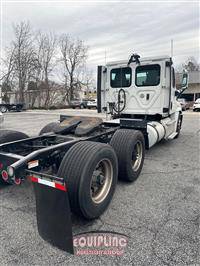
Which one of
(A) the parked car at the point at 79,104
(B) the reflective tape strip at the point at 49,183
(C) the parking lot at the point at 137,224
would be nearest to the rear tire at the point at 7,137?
(C) the parking lot at the point at 137,224

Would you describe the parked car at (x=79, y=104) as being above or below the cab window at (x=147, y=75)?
above

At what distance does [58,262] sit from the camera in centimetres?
199

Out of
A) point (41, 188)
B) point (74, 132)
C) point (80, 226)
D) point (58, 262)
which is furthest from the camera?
point (74, 132)

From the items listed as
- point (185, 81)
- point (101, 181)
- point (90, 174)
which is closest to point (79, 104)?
point (185, 81)

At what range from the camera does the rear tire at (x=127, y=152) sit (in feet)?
11.9

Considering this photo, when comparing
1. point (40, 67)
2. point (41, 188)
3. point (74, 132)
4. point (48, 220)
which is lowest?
point (48, 220)

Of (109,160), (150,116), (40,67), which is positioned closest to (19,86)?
(40,67)

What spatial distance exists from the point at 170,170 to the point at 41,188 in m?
3.25

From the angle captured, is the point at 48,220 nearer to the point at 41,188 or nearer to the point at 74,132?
the point at 41,188

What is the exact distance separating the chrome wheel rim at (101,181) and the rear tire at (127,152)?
64cm

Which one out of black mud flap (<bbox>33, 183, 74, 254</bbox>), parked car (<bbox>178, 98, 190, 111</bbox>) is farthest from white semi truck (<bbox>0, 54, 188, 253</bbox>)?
parked car (<bbox>178, 98, 190, 111</bbox>)

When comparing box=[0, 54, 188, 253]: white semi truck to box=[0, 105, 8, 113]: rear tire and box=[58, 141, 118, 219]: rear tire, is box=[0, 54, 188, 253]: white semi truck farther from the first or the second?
box=[0, 105, 8, 113]: rear tire

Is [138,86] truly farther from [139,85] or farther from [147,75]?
[147,75]

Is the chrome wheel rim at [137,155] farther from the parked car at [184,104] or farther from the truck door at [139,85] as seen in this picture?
the parked car at [184,104]
